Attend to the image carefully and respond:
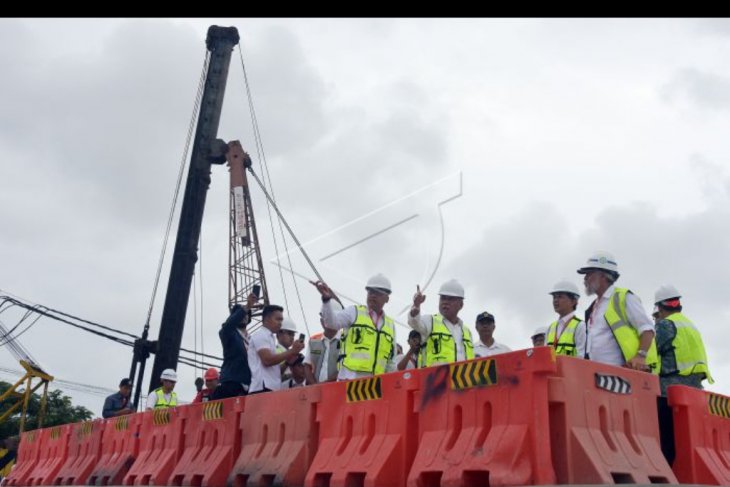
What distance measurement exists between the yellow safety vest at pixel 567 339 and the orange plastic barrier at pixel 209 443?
297 centimetres

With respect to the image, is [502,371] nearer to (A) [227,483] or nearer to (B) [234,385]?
(A) [227,483]

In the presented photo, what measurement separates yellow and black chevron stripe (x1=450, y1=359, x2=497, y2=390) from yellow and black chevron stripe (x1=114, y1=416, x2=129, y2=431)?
5.98m

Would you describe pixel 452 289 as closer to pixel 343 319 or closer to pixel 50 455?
pixel 343 319

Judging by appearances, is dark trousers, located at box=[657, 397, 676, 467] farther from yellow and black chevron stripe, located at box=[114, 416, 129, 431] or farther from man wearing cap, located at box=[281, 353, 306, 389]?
yellow and black chevron stripe, located at box=[114, 416, 129, 431]

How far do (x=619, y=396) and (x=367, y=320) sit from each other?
3.18 metres

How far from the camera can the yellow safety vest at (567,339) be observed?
23.5ft

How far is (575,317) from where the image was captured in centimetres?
741

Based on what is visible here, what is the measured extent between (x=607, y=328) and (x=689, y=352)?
1.36 metres

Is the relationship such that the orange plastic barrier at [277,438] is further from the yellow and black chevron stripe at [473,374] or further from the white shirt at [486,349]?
the white shirt at [486,349]

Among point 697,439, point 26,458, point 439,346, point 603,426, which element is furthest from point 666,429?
point 26,458

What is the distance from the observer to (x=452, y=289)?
8.41 metres

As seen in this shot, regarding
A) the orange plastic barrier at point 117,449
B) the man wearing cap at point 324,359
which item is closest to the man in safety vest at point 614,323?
the man wearing cap at point 324,359

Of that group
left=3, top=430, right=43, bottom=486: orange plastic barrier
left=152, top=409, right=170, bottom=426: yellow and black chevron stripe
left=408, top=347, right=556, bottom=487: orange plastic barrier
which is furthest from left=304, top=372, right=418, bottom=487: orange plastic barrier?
left=3, top=430, right=43, bottom=486: orange plastic barrier
